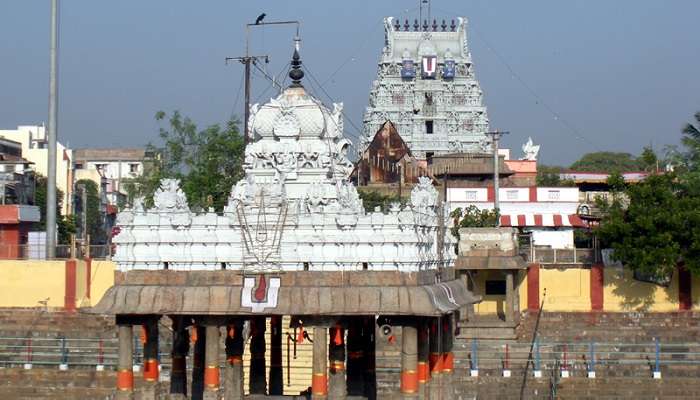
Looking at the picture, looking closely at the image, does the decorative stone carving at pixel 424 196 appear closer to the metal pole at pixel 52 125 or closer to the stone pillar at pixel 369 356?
the stone pillar at pixel 369 356

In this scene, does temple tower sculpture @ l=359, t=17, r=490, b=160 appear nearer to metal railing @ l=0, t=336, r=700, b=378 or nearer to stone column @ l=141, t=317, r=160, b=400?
metal railing @ l=0, t=336, r=700, b=378

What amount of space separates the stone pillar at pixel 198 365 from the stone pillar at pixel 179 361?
0.39m

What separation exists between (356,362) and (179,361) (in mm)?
4149

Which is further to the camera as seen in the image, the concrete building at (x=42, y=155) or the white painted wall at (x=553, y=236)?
the concrete building at (x=42, y=155)

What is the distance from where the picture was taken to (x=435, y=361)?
3122cm

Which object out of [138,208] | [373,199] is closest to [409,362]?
[138,208]

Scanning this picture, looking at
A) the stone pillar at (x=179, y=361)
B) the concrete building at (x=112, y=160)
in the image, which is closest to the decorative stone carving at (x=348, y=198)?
the stone pillar at (x=179, y=361)

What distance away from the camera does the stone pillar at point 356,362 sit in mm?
32938

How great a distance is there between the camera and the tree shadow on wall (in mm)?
51156

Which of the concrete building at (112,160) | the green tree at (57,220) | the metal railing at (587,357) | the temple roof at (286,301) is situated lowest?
the metal railing at (587,357)

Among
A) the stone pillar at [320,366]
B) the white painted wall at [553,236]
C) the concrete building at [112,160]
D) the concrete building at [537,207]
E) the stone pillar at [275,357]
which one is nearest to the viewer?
the stone pillar at [320,366]

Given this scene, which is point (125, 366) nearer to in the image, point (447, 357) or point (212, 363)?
point (212, 363)

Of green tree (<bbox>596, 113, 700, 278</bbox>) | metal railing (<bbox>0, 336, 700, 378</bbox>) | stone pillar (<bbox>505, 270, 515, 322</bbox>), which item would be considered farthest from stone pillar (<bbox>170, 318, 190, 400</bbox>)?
green tree (<bbox>596, 113, 700, 278</bbox>)

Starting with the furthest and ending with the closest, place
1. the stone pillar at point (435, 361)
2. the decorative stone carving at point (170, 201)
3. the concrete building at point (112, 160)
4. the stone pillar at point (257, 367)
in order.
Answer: the concrete building at point (112, 160), the stone pillar at point (257, 367), the stone pillar at point (435, 361), the decorative stone carving at point (170, 201)
